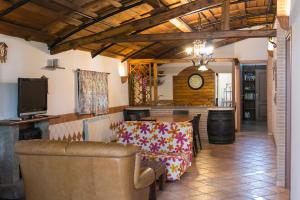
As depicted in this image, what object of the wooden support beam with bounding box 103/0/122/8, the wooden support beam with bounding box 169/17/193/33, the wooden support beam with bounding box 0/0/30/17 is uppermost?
the wooden support beam with bounding box 169/17/193/33

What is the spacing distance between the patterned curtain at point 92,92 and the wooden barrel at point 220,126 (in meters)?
2.70

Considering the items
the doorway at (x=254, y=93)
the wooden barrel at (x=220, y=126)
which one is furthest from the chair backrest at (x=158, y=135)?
the doorway at (x=254, y=93)

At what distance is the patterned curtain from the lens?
7270 mm

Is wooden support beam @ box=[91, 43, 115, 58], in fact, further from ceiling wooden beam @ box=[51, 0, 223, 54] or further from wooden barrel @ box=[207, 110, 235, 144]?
wooden barrel @ box=[207, 110, 235, 144]

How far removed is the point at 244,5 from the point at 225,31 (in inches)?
83.7

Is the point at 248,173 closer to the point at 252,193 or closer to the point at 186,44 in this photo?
the point at 252,193

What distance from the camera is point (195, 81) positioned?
1251cm

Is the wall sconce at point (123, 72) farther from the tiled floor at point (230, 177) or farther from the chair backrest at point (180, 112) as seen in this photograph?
the tiled floor at point (230, 177)

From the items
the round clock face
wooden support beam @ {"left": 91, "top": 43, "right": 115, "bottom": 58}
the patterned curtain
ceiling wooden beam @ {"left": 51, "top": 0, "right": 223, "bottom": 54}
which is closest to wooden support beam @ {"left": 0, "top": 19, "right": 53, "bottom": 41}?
ceiling wooden beam @ {"left": 51, "top": 0, "right": 223, "bottom": 54}

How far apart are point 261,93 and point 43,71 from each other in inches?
422

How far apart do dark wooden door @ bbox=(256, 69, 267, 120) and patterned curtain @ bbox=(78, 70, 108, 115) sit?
8.26 m

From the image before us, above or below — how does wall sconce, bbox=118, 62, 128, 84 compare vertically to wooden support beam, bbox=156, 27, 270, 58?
below

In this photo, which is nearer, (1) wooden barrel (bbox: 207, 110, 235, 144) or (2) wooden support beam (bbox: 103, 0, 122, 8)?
(2) wooden support beam (bbox: 103, 0, 122, 8)

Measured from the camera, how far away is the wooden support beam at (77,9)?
4.90 metres
